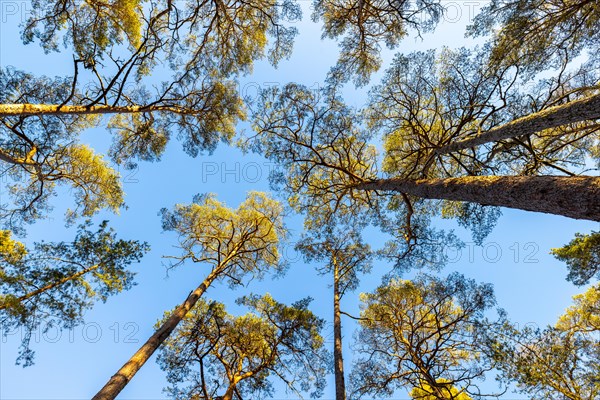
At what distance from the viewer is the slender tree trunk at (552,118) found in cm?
349

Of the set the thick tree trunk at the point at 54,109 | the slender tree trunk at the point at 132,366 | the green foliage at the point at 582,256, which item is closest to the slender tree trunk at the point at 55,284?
the slender tree trunk at the point at 132,366

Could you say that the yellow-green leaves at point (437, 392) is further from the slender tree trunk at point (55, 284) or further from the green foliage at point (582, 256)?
the slender tree trunk at point (55, 284)

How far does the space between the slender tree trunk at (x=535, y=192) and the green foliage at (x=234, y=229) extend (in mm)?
6965

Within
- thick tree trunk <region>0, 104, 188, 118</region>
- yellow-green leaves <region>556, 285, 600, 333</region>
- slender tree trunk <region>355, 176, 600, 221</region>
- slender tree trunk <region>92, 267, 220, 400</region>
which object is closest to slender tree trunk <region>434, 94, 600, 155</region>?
slender tree trunk <region>355, 176, 600, 221</region>

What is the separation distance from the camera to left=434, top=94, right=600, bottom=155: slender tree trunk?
3486 millimetres

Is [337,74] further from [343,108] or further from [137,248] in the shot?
[137,248]

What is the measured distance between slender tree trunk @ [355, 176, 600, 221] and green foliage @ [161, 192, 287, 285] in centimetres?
696

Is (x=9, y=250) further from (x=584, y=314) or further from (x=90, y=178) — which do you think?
(x=584, y=314)

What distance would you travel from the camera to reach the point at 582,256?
22.7ft

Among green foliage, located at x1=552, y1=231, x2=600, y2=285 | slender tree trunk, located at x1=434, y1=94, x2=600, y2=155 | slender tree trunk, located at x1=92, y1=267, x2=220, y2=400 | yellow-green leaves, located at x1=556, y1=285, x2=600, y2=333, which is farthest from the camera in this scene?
yellow-green leaves, located at x1=556, y1=285, x2=600, y2=333

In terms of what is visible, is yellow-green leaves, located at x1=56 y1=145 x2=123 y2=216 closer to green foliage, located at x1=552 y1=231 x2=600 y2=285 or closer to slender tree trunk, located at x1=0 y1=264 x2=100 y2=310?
slender tree trunk, located at x1=0 y1=264 x2=100 y2=310

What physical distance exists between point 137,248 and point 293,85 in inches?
246

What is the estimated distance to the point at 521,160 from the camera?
795 centimetres

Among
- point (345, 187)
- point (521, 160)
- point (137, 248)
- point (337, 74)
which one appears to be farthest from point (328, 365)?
point (337, 74)
